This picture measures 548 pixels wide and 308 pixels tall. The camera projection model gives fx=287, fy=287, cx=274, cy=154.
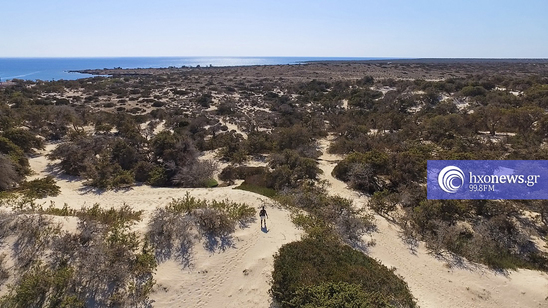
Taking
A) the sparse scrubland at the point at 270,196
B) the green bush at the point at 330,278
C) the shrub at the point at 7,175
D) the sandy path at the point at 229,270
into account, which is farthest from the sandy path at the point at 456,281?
the shrub at the point at 7,175

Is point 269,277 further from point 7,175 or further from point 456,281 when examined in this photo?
point 7,175

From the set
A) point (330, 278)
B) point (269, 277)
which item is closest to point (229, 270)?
point (269, 277)

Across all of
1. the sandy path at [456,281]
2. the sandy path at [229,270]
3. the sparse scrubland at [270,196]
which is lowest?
the sandy path at [456,281]

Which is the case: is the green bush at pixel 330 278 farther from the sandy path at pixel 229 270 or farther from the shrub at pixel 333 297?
the sandy path at pixel 229 270

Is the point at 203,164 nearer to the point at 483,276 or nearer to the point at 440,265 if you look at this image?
the point at 440,265

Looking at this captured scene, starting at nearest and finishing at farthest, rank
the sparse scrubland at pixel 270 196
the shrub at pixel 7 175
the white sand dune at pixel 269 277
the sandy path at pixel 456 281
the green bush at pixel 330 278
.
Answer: the green bush at pixel 330 278
the sparse scrubland at pixel 270 196
the white sand dune at pixel 269 277
the sandy path at pixel 456 281
the shrub at pixel 7 175

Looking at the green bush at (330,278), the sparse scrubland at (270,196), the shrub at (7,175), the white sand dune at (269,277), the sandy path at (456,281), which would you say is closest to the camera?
the green bush at (330,278)
